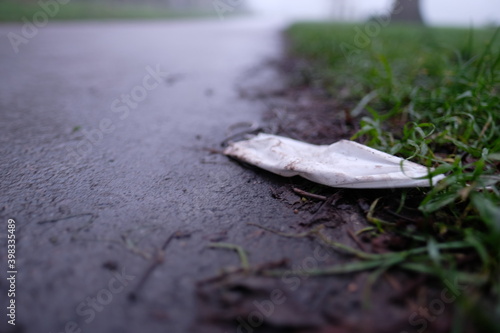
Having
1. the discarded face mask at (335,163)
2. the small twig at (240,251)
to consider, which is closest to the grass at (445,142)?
the discarded face mask at (335,163)

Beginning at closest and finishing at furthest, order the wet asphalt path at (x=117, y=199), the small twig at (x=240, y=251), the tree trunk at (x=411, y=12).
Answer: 1. the wet asphalt path at (x=117, y=199)
2. the small twig at (x=240, y=251)
3. the tree trunk at (x=411, y=12)

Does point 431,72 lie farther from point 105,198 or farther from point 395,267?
point 105,198

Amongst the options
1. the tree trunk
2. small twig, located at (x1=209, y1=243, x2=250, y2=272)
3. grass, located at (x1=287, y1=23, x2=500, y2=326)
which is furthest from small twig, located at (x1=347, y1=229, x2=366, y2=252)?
the tree trunk

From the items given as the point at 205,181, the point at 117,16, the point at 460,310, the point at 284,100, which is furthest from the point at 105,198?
the point at 117,16

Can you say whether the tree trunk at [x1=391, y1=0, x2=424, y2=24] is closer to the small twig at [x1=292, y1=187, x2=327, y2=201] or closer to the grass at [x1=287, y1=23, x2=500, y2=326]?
the grass at [x1=287, y1=23, x2=500, y2=326]

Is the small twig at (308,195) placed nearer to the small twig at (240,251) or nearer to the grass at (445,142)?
the grass at (445,142)
